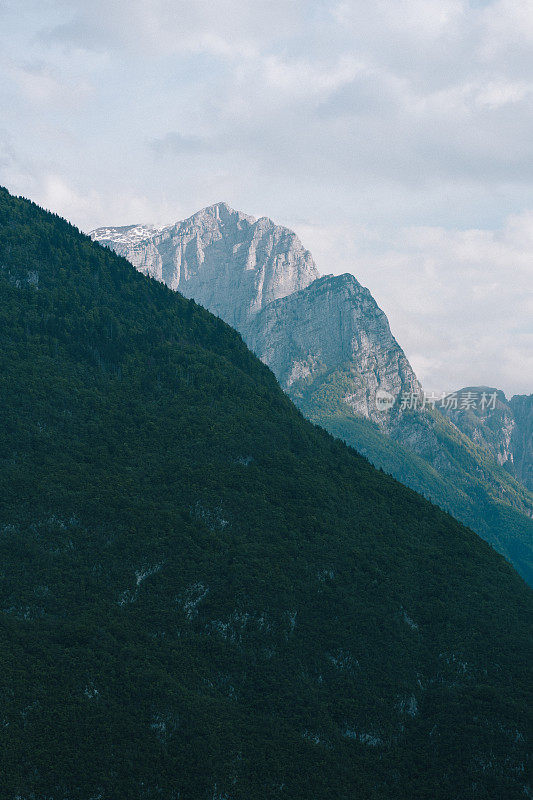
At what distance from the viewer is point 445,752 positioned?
113m

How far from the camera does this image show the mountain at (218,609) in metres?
102

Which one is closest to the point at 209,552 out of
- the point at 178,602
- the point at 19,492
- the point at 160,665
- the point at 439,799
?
the point at 178,602

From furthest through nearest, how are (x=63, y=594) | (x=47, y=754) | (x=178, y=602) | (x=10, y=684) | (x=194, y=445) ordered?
(x=194, y=445)
(x=178, y=602)
(x=63, y=594)
(x=10, y=684)
(x=47, y=754)

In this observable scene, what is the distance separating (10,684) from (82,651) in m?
13.9

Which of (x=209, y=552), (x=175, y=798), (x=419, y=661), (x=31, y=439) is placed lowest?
(x=175, y=798)

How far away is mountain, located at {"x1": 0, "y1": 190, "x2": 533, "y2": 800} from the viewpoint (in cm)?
10181

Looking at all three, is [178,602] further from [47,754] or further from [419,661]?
[419,661]

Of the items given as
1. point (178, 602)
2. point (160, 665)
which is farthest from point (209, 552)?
point (160, 665)

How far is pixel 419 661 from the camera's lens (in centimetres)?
13575

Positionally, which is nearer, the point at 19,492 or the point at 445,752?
the point at 445,752

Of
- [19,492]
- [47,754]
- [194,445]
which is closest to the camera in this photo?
[47,754]

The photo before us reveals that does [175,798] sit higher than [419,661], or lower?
lower

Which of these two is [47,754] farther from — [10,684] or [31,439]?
[31,439]

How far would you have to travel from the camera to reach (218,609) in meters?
133
